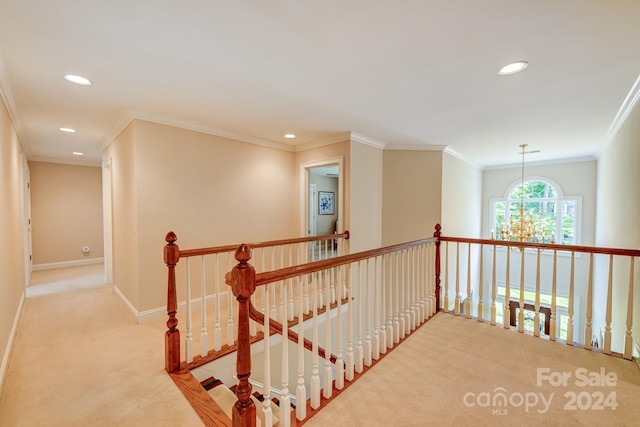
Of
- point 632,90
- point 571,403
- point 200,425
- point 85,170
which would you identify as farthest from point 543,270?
point 85,170

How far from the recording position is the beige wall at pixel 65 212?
5508mm

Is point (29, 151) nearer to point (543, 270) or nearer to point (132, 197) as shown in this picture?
point (132, 197)

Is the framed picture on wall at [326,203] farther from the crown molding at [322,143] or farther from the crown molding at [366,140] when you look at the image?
the crown molding at [366,140]

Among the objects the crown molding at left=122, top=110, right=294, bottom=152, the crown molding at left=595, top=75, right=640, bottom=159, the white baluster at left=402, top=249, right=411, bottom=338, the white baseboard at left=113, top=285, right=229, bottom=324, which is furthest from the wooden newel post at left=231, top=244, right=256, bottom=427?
the crown molding at left=595, top=75, right=640, bottom=159

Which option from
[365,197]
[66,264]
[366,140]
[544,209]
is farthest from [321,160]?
[66,264]

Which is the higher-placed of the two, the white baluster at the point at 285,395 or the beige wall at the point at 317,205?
the beige wall at the point at 317,205

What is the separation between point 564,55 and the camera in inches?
74.1

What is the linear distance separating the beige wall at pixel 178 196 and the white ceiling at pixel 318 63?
31cm

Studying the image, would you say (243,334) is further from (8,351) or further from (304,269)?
(8,351)

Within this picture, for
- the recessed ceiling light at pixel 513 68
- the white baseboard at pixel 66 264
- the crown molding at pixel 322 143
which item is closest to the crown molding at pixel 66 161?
the white baseboard at pixel 66 264

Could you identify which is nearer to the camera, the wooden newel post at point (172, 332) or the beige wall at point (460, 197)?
the wooden newel post at point (172, 332)

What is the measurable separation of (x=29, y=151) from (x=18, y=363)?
4515mm

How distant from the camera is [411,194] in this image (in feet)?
14.9

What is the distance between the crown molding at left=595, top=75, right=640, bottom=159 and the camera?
7.92ft
